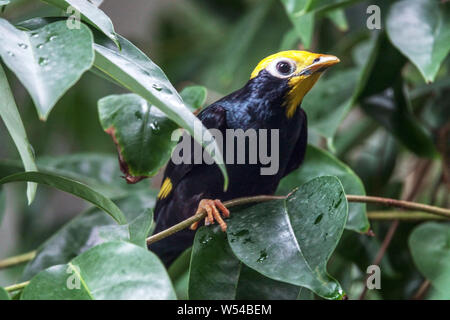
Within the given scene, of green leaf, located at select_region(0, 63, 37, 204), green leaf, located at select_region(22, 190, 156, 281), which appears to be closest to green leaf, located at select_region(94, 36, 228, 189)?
green leaf, located at select_region(0, 63, 37, 204)

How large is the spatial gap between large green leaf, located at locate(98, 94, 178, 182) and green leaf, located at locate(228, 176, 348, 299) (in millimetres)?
126

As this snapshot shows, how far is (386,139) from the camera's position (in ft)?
4.47

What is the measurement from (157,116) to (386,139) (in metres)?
0.74

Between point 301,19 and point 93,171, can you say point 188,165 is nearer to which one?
point 301,19

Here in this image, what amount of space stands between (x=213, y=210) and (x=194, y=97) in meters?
0.24

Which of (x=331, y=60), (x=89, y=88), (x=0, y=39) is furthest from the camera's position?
(x=89, y=88)

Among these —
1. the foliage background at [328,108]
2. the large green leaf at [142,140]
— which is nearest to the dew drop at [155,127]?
the large green leaf at [142,140]

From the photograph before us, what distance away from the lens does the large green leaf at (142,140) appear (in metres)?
0.76

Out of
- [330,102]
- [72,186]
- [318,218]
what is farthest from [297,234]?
[330,102]

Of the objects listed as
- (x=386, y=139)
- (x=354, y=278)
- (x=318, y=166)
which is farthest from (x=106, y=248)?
(x=386, y=139)

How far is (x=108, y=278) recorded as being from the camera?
23.0 inches

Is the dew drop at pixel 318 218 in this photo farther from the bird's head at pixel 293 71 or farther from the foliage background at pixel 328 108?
the foliage background at pixel 328 108

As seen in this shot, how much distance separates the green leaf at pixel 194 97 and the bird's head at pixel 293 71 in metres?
0.16
